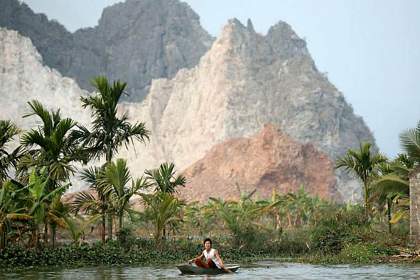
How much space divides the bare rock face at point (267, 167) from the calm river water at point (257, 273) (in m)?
82.8

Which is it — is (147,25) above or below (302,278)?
above

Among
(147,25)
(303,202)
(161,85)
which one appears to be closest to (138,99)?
(161,85)

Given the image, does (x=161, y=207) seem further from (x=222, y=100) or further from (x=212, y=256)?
(x=222, y=100)

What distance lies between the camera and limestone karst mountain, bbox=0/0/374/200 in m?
129

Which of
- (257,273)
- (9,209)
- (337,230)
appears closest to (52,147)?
(9,209)

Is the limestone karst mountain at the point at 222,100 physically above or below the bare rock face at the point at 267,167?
above

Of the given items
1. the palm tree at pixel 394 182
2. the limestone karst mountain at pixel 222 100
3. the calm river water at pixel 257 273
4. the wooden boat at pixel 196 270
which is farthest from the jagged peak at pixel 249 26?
the wooden boat at pixel 196 270

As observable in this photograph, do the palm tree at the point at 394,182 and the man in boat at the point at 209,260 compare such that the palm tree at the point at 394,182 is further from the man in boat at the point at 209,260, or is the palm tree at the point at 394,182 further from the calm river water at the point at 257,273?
the man in boat at the point at 209,260

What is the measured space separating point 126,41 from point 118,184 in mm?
153209

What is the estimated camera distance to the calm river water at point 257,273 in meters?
20.3

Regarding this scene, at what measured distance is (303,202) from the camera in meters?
63.4

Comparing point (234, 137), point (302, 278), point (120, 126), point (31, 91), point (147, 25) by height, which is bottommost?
point (302, 278)

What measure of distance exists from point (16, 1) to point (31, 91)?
38159 millimetres

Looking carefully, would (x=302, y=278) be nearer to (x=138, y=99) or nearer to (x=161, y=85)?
(x=161, y=85)
